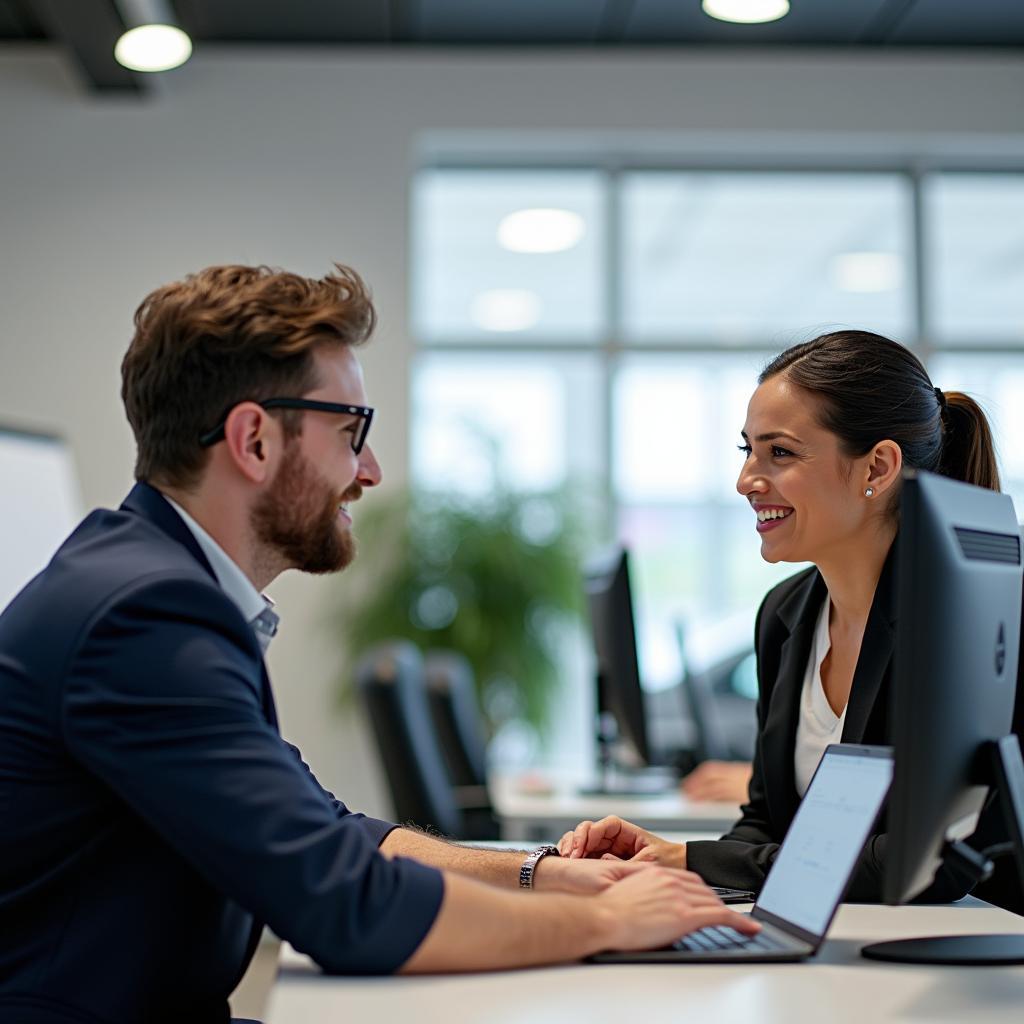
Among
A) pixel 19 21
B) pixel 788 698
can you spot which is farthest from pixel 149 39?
pixel 788 698

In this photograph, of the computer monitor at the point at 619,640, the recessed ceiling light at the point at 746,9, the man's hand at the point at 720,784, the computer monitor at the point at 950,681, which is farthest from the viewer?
the recessed ceiling light at the point at 746,9

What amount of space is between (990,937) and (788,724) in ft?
2.18

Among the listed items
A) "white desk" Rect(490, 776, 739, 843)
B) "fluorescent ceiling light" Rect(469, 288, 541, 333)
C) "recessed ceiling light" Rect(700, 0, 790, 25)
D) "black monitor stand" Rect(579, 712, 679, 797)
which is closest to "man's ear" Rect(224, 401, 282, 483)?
"white desk" Rect(490, 776, 739, 843)

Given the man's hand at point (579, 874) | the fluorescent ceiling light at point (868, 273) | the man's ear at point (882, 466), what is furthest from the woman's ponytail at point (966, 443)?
the fluorescent ceiling light at point (868, 273)

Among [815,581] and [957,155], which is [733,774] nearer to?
[815,581]

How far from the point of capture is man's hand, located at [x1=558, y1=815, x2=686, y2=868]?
191 centimetres

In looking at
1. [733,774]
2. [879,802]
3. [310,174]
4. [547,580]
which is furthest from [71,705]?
[310,174]

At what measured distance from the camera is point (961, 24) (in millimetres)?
5859

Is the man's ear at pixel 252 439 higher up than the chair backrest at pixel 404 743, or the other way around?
the man's ear at pixel 252 439

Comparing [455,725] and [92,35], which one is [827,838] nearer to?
[455,725]

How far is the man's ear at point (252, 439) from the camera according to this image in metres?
1.54

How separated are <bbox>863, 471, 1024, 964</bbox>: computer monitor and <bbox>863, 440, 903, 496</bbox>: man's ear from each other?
2.30 ft

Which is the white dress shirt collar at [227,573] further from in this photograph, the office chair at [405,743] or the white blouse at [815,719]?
the office chair at [405,743]

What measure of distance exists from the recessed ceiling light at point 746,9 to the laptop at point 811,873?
159 inches
